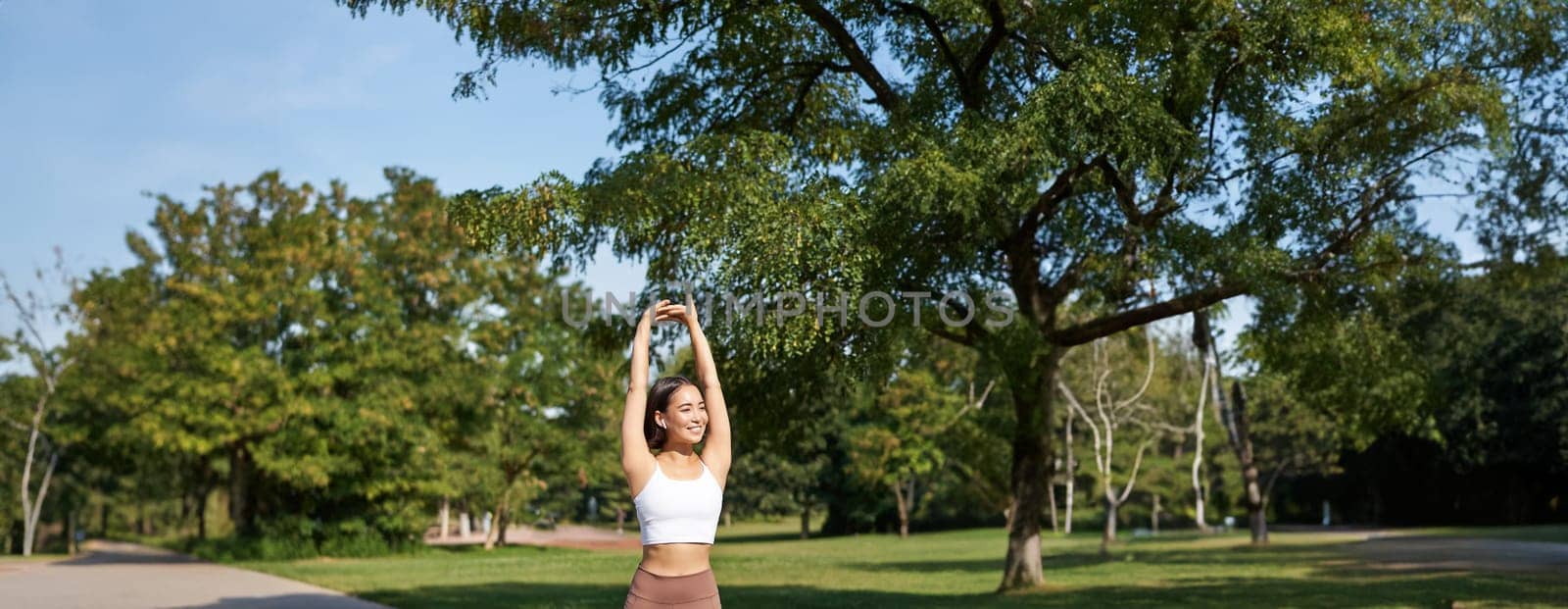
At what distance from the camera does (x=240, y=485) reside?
35469 millimetres

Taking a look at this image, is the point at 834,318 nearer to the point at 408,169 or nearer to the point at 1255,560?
the point at 1255,560

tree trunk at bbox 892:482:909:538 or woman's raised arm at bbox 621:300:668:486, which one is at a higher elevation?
woman's raised arm at bbox 621:300:668:486

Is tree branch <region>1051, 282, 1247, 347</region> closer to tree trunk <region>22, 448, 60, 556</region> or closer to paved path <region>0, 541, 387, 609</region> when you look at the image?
paved path <region>0, 541, 387, 609</region>

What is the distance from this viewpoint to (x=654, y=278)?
50.0 feet

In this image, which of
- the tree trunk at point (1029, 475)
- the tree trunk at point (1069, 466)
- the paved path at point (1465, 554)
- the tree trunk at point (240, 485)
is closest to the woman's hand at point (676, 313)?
the tree trunk at point (1029, 475)

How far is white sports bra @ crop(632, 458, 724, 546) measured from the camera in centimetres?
411

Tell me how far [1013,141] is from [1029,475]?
6819mm

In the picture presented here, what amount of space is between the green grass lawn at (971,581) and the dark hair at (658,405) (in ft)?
42.4

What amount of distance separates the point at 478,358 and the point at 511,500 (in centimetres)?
662

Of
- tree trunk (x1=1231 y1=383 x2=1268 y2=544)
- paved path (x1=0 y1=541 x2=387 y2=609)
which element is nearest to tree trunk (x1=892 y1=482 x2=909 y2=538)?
tree trunk (x1=1231 y1=383 x2=1268 y2=544)

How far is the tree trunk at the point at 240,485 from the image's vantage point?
35.1 m

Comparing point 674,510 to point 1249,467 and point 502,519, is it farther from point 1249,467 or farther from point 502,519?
point 502,519

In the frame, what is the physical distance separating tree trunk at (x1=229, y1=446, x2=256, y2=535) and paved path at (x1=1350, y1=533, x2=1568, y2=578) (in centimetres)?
2736

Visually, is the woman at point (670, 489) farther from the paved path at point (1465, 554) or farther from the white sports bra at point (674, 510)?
the paved path at point (1465, 554)
